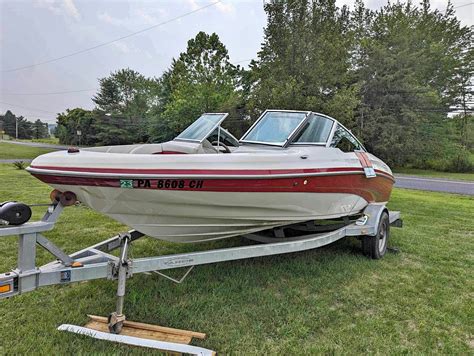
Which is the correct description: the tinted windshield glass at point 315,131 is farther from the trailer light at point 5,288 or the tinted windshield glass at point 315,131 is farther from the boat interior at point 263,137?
the trailer light at point 5,288

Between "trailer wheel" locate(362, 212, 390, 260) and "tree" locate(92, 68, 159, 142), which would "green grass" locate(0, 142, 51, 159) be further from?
"trailer wheel" locate(362, 212, 390, 260)

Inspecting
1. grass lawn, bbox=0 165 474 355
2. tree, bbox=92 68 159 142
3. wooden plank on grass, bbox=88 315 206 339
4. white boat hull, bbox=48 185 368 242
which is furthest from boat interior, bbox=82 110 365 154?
tree, bbox=92 68 159 142

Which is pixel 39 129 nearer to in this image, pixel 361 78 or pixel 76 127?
pixel 76 127

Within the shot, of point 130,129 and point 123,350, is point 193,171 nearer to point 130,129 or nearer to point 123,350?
point 123,350

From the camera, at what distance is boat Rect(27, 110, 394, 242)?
101 inches

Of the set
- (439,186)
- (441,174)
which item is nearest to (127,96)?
(441,174)

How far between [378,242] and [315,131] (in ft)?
5.33

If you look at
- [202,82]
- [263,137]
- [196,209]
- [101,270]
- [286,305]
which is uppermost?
[202,82]

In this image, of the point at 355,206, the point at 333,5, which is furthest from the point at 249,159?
the point at 333,5

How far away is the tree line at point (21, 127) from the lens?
65938 millimetres

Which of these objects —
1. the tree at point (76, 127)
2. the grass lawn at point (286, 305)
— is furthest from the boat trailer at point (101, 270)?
the tree at point (76, 127)

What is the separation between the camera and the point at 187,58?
2758 centimetres

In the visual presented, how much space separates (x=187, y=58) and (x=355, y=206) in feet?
84.4

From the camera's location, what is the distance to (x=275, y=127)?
4.19 meters
